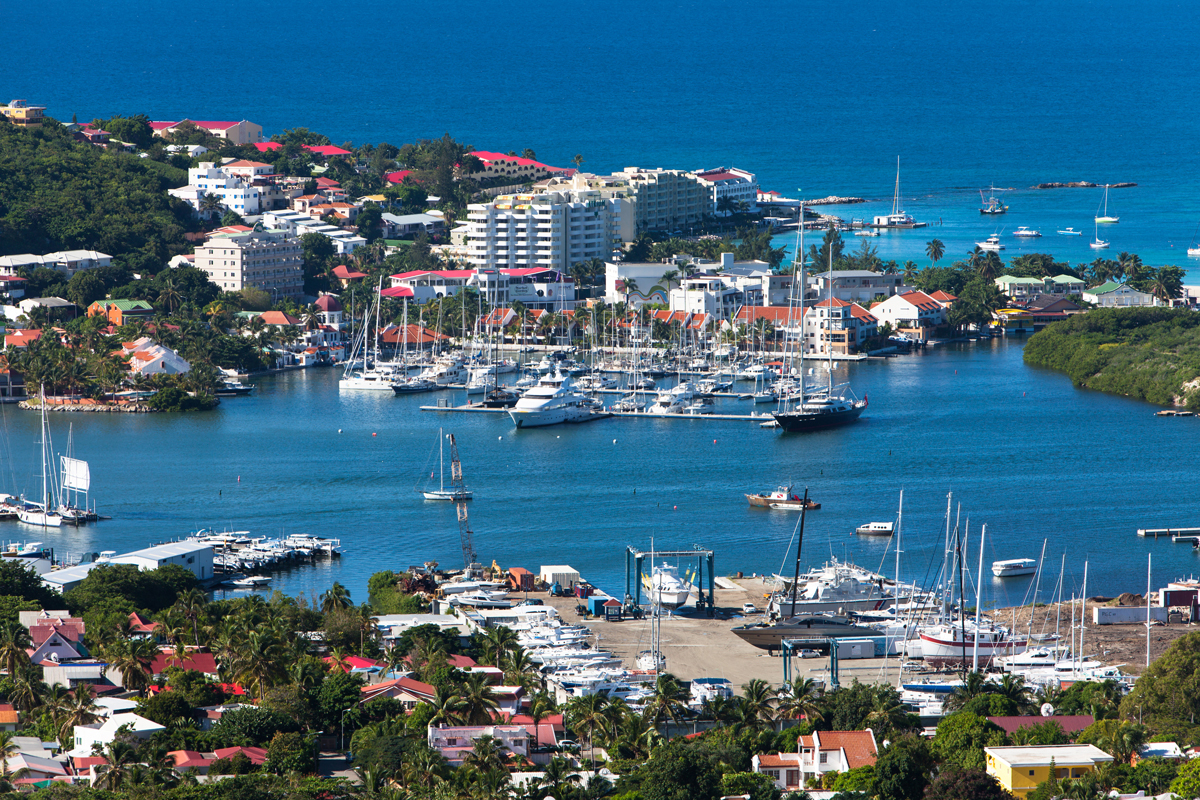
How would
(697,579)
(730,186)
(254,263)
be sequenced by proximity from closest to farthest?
(697,579)
(254,263)
(730,186)

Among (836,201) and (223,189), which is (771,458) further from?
(836,201)

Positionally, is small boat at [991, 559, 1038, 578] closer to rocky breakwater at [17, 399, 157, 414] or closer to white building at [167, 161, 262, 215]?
rocky breakwater at [17, 399, 157, 414]

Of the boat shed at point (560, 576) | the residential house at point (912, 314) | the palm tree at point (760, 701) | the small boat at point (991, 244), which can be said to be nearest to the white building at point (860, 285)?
the residential house at point (912, 314)

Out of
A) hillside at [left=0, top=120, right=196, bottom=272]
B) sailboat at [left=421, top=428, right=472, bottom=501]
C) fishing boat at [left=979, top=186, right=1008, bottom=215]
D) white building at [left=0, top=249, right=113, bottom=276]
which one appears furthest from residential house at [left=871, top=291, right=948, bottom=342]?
fishing boat at [left=979, top=186, right=1008, bottom=215]

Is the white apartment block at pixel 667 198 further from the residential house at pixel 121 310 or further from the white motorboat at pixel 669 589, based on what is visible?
the white motorboat at pixel 669 589

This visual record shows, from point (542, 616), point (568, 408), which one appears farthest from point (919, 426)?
point (542, 616)

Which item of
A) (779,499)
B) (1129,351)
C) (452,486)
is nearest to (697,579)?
(779,499)
